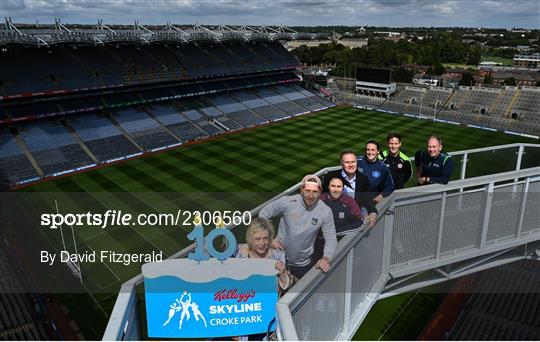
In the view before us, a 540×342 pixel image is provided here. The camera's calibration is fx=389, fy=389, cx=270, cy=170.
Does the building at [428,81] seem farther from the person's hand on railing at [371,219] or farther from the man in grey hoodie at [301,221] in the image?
the man in grey hoodie at [301,221]

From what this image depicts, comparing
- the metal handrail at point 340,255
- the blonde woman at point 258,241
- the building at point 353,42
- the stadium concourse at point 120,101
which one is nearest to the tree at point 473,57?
the building at point 353,42

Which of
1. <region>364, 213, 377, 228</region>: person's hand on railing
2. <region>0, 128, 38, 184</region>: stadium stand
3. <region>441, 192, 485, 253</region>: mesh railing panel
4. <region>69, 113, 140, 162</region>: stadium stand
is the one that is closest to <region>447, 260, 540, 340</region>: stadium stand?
<region>441, 192, 485, 253</region>: mesh railing panel

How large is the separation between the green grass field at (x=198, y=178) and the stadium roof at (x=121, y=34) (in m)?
13.6

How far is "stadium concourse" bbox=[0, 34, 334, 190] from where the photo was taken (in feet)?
112

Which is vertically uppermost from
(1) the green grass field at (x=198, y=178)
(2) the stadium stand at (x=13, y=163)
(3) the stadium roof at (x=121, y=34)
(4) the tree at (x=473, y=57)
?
(3) the stadium roof at (x=121, y=34)

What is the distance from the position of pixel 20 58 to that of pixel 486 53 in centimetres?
14828

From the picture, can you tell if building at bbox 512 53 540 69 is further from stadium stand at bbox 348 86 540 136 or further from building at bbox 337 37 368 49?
stadium stand at bbox 348 86 540 136

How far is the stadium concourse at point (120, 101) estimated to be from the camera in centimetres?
3428

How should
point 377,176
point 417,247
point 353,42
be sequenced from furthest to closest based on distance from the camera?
point 353,42, point 377,176, point 417,247

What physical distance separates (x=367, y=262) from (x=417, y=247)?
1.30m

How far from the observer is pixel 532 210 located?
6645 mm

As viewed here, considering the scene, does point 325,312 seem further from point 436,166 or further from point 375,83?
point 375,83

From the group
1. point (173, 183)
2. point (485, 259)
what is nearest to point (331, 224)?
point (485, 259)

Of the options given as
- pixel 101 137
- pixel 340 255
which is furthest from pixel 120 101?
pixel 340 255
